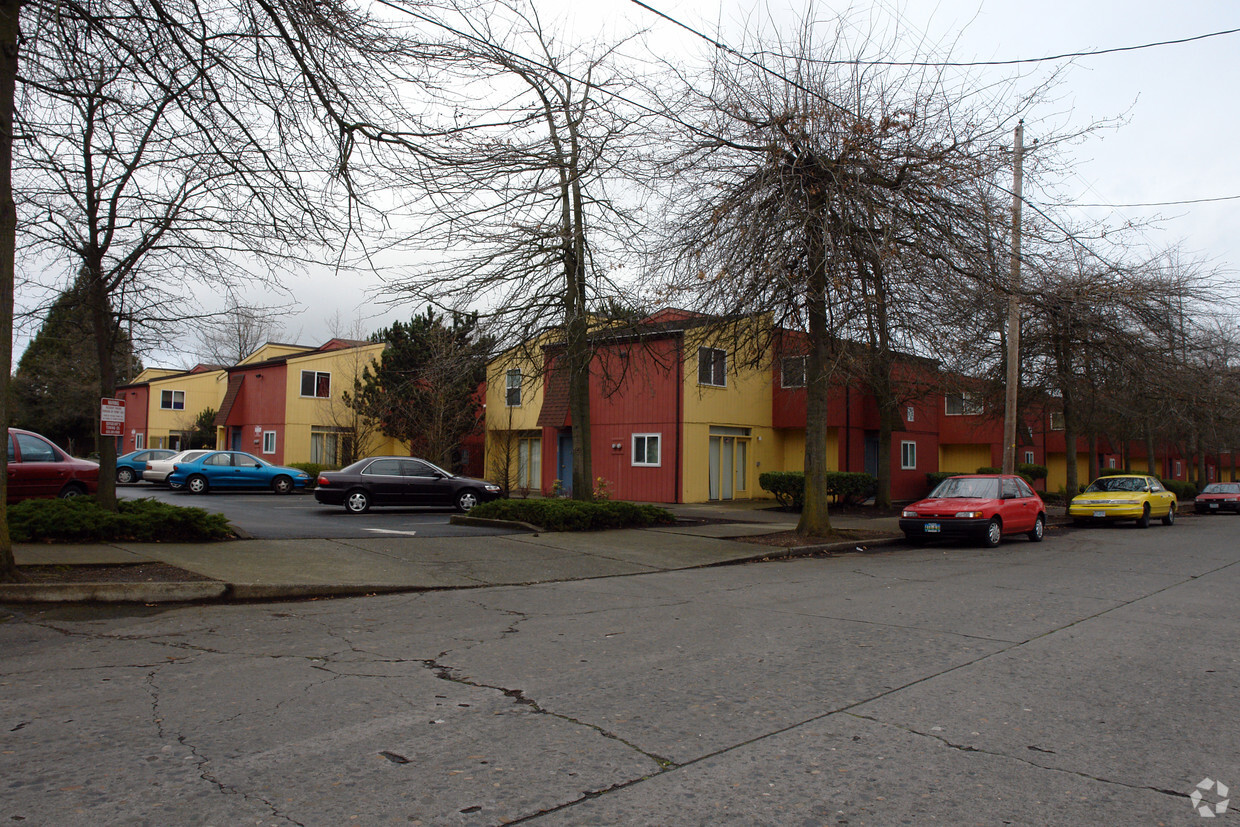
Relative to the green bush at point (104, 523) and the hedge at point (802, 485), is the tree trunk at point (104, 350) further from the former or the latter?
the hedge at point (802, 485)

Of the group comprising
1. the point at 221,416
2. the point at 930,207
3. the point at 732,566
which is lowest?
the point at 732,566

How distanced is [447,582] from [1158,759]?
7.69 meters

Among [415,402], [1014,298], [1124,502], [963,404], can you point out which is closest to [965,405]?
[963,404]

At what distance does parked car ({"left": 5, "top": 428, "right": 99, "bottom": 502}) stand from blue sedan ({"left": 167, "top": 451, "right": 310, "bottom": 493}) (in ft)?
40.3

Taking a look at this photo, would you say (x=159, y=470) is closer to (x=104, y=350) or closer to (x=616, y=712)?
(x=104, y=350)

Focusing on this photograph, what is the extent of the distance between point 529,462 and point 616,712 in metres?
26.9

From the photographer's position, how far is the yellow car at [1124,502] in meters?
22.5

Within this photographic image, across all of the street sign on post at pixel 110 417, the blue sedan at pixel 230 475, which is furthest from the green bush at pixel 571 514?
the blue sedan at pixel 230 475

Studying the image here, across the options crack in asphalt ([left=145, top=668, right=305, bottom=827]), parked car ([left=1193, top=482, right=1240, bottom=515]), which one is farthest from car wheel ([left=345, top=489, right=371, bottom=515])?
parked car ([left=1193, top=482, right=1240, bottom=515])

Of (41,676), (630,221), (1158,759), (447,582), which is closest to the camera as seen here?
(1158,759)

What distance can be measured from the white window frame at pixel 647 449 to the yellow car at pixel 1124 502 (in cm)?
1158

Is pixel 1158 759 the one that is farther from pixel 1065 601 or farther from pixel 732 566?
pixel 732 566

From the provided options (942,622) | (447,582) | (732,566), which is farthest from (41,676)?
(732,566)

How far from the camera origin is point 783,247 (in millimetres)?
14125
